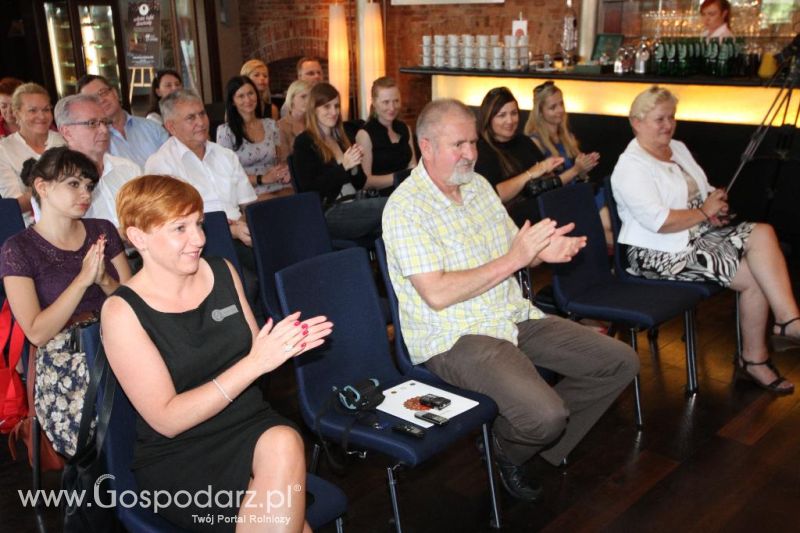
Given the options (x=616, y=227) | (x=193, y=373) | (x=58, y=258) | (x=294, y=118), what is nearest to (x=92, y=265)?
(x=58, y=258)

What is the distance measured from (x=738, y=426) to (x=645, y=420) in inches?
15.0

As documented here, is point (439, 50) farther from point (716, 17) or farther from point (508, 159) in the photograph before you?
point (508, 159)

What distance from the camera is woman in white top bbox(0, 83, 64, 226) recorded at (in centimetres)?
410

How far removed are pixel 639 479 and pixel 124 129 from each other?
11.9 ft

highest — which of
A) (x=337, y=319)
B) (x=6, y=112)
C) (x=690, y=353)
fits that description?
(x=6, y=112)

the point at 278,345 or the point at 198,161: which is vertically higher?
the point at 198,161

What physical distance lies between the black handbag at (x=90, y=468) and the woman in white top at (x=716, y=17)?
18.4 feet

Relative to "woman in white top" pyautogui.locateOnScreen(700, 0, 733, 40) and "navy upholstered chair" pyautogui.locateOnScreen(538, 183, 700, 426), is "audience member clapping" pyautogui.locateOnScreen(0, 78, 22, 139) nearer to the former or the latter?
"navy upholstered chair" pyautogui.locateOnScreen(538, 183, 700, 426)

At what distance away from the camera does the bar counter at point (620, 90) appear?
5.43 meters

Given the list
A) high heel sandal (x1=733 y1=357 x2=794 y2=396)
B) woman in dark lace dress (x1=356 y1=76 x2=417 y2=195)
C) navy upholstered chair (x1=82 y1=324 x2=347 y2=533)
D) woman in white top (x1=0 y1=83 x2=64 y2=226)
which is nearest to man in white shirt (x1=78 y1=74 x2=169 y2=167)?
woman in white top (x1=0 y1=83 x2=64 y2=226)

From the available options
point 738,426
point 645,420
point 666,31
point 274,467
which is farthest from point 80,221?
point 666,31

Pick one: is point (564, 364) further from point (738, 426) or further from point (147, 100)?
point (147, 100)

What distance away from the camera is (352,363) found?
8.42 feet

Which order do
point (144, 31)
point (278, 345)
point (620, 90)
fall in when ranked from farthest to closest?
point (144, 31), point (620, 90), point (278, 345)
